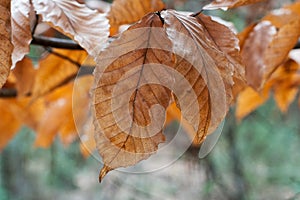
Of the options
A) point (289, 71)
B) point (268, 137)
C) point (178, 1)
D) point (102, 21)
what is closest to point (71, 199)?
point (268, 137)

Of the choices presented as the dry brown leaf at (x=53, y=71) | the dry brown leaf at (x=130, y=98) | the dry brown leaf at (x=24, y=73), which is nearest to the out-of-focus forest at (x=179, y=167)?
the dry brown leaf at (x=53, y=71)

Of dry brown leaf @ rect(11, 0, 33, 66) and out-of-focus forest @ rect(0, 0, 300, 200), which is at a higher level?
dry brown leaf @ rect(11, 0, 33, 66)

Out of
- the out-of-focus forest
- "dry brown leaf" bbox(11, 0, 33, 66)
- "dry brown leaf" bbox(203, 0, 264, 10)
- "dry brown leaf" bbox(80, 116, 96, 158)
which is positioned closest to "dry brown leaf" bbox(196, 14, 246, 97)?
"dry brown leaf" bbox(203, 0, 264, 10)

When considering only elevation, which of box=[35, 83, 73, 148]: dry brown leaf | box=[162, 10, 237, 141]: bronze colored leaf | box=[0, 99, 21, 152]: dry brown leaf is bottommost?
box=[0, 99, 21, 152]: dry brown leaf

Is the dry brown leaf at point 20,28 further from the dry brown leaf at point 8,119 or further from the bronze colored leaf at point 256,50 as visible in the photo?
the dry brown leaf at point 8,119

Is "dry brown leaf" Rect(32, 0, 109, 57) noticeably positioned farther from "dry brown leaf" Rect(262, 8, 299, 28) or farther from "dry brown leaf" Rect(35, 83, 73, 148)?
"dry brown leaf" Rect(35, 83, 73, 148)

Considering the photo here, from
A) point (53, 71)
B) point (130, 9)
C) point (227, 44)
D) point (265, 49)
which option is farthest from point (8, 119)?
point (227, 44)
